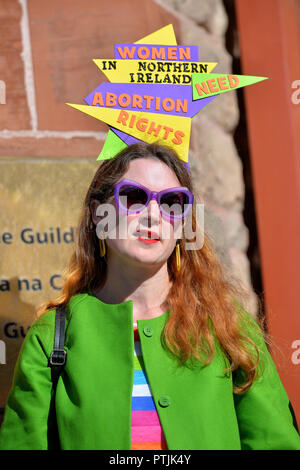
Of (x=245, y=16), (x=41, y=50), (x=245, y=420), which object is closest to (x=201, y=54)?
(x=245, y=16)

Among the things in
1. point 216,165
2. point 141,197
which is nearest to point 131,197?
point 141,197

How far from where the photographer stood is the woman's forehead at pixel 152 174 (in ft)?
5.34

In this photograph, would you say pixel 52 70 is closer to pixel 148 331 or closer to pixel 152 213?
pixel 152 213

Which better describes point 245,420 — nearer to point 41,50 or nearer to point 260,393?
point 260,393

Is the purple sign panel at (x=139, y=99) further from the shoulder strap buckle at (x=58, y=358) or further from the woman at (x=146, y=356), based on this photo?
the shoulder strap buckle at (x=58, y=358)

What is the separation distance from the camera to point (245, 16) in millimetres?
2533

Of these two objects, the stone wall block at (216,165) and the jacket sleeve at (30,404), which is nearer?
the jacket sleeve at (30,404)

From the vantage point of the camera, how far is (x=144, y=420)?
4.80 ft

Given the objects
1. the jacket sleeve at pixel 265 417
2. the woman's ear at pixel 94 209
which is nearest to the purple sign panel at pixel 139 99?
the woman's ear at pixel 94 209

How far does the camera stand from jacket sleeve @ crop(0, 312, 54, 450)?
4.88 feet

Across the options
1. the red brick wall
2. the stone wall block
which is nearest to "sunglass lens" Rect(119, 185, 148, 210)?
the red brick wall

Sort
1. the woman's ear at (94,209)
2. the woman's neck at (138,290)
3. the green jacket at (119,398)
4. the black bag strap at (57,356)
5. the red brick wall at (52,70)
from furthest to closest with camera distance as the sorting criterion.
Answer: the red brick wall at (52,70) → the woman's ear at (94,209) → the woman's neck at (138,290) → the black bag strap at (57,356) → the green jacket at (119,398)

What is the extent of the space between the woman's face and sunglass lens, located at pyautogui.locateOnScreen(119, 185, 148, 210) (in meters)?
0.03

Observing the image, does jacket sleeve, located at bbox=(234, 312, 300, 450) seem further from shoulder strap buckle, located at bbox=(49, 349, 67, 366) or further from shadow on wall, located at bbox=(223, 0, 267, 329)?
shadow on wall, located at bbox=(223, 0, 267, 329)
